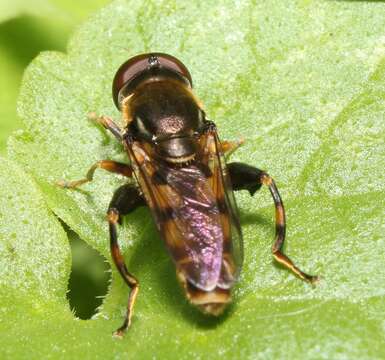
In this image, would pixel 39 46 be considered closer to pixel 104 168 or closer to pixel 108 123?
pixel 108 123

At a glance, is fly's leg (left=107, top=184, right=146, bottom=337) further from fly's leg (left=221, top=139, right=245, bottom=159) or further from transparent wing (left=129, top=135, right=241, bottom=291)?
fly's leg (left=221, top=139, right=245, bottom=159)

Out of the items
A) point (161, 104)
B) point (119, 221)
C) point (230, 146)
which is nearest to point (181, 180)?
point (119, 221)

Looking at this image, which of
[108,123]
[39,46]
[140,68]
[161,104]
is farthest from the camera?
[39,46]

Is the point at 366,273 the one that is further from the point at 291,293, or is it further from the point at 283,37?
the point at 283,37

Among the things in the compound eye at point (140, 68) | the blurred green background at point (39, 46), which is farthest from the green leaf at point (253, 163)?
the blurred green background at point (39, 46)

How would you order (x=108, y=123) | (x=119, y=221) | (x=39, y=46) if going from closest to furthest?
(x=119, y=221) → (x=108, y=123) → (x=39, y=46)

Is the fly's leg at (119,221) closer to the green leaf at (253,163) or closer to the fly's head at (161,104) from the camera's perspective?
the green leaf at (253,163)

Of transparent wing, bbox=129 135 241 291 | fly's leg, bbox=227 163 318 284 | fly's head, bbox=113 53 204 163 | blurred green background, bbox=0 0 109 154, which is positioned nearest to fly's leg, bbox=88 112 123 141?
fly's head, bbox=113 53 204 163
